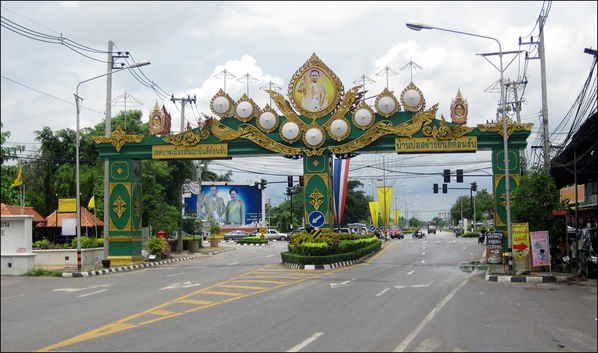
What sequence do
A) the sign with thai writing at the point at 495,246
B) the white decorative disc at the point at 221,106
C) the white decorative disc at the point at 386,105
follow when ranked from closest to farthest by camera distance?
the sign with thai writing at the point at 495,246, the white decorative disc at the point at 386,105, the white decorative disc at the point at 221,106

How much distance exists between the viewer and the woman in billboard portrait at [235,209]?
79688 mm

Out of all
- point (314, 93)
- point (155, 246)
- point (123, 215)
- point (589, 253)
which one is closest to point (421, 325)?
point (589, 253)

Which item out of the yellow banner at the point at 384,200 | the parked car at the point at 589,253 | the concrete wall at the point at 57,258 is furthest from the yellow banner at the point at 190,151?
the yellow banner at the point at 384,200

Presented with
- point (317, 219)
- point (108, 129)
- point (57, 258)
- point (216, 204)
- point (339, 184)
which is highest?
point (108, 129)

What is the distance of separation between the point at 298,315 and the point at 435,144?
18522mm

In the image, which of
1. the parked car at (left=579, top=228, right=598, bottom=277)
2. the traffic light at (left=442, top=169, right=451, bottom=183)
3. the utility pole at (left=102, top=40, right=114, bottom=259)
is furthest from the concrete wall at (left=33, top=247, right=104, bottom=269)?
the traffic light at (left=442, top=169, right=451, bottom=183)

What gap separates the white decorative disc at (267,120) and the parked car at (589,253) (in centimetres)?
1583

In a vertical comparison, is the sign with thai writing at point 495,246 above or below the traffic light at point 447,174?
below

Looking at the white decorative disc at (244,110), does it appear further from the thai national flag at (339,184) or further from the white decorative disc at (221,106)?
the thai national flag at (339,184)

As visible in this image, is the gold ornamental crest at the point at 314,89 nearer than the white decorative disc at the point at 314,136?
No

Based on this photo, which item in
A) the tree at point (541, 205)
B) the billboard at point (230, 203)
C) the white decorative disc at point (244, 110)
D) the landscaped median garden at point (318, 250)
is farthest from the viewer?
the billboard at point (230, 203)

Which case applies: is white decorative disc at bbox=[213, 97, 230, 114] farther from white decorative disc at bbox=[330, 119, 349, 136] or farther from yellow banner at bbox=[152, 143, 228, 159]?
white decorative disc at bbox=[330, 119, 349, 136]

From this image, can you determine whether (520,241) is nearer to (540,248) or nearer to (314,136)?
(540,248)

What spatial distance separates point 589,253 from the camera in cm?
1959
